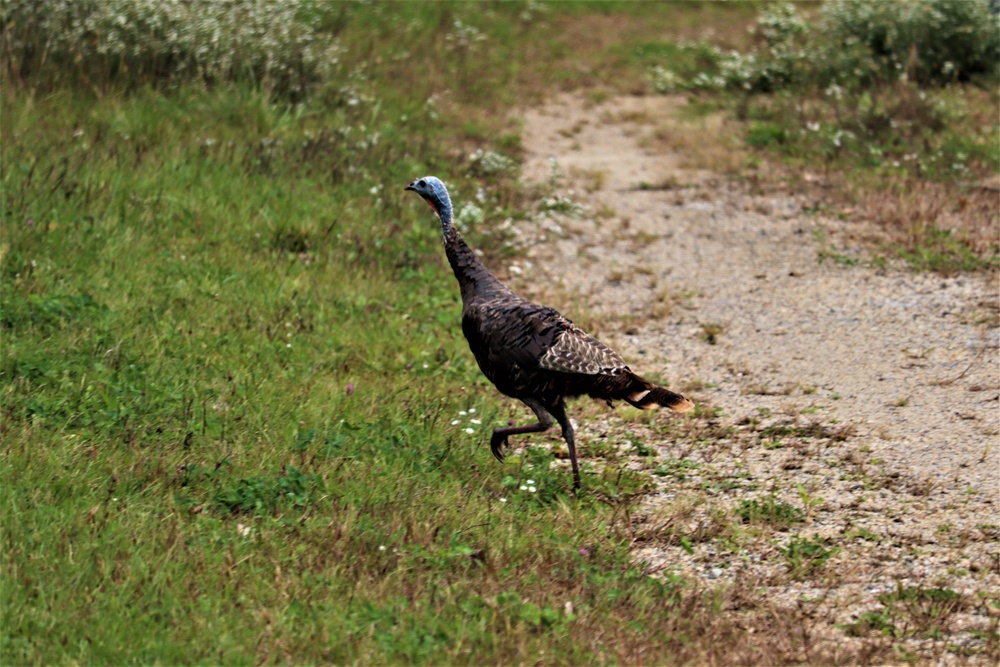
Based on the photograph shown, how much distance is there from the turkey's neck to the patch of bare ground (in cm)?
125

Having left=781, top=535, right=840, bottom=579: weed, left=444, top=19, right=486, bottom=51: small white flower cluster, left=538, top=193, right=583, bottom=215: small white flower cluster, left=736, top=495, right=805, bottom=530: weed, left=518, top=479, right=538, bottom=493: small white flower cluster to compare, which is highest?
left=781, top=535, right=840, bottom=579: weed

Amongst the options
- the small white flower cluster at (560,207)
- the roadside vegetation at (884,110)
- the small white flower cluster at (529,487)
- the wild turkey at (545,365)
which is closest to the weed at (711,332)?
the roadside vegetation at (884,110)

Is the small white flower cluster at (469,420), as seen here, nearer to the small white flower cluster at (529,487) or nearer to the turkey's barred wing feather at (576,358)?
the small white flower cluster at (529,487)

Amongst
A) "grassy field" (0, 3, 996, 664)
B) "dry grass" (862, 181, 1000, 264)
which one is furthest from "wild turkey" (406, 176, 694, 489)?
"dry grass" (862, 181, 1000, 264)

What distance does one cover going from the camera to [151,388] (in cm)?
621

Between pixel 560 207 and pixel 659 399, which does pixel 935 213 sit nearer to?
pixel 560 207

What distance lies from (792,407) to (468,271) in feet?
8.09

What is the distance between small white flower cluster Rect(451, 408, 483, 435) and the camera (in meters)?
6.44

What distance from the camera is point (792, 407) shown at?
7.14 metres

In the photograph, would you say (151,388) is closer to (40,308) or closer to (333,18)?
(40,308)

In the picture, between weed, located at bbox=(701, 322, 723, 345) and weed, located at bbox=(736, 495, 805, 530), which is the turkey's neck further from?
weed, located at bbox=(701, 322, 723, 345)

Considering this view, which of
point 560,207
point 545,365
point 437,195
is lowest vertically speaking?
point 560,207

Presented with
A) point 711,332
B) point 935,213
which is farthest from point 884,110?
point 711,332

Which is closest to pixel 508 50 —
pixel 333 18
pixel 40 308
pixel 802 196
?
pixel 333 18
